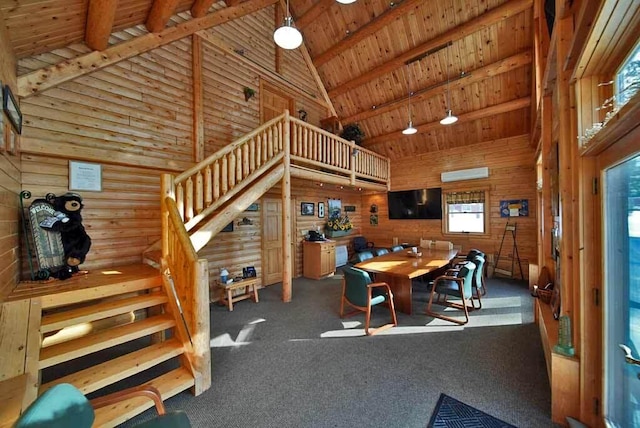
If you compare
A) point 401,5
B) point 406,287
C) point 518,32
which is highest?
point 401,5

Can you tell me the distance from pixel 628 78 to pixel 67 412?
329cm

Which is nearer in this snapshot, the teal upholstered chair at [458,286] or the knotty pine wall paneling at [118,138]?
the knotty pine wall paneling at [118,138]

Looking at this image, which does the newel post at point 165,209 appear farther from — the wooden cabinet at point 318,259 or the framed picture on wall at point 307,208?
the framed picture on wall at point 307,208

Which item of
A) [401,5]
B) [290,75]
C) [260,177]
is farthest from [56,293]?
[401,5]

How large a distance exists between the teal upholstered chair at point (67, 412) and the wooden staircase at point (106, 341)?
65cm

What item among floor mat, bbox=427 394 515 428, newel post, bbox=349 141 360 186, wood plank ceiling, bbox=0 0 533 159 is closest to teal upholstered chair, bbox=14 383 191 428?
floor mat, bbox=427 394 515 428

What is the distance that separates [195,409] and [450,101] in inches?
289

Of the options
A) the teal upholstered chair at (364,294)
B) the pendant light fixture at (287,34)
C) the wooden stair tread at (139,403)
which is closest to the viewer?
the wooden stair tread at (139,403)

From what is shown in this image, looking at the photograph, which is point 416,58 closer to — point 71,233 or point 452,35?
point 452,35

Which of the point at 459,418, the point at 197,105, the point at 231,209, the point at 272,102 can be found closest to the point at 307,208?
the point at 272,102

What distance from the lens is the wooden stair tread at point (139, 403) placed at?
5.60 feet

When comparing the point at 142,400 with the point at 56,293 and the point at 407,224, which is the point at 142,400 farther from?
the point at 407,224

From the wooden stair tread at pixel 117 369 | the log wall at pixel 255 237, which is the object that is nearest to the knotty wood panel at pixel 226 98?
the log wall at pixel 255 237

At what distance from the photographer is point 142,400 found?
6.26ft
